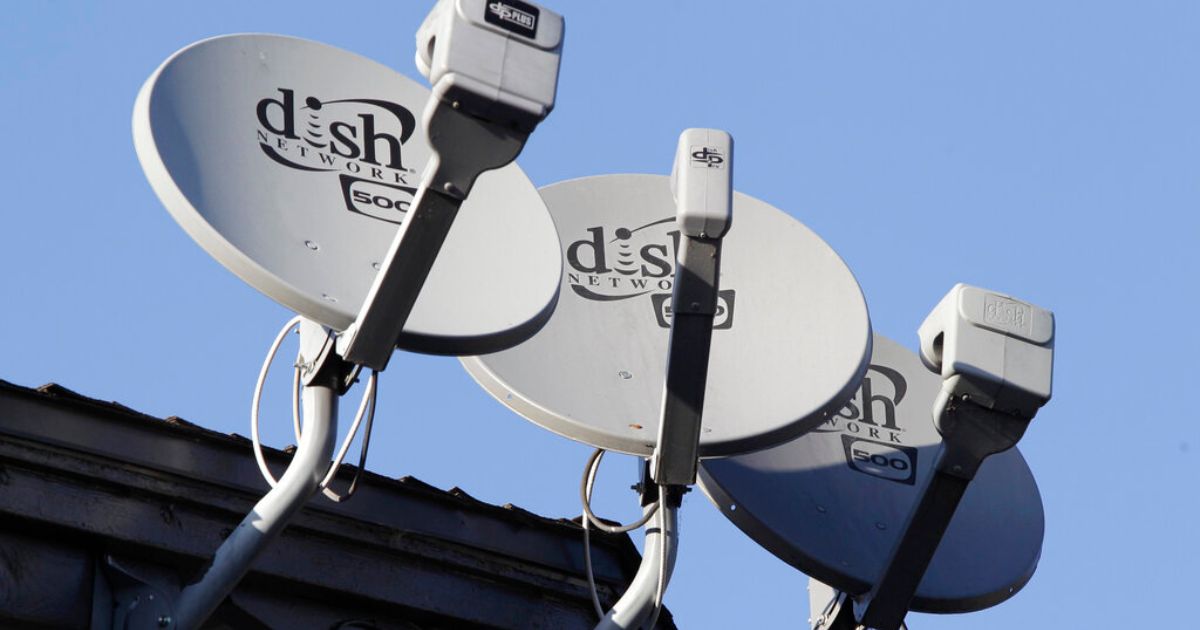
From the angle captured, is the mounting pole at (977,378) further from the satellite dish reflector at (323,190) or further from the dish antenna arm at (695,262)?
the satellite dish reflector at (323,190)

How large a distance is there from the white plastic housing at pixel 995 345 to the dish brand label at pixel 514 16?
89.2 inches

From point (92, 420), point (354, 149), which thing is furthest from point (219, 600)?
point (354, 149)

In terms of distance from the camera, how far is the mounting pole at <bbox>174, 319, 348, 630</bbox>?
767 cm

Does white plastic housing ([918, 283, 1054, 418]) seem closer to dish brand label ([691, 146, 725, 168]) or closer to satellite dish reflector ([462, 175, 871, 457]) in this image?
satellite dish reflector ([462, 175, 871, 457])

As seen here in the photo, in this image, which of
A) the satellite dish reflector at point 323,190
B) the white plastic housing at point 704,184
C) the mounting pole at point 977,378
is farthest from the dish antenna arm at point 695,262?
the mounting pole at point 977,378

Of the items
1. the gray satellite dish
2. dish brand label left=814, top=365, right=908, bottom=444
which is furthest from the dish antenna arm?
dish brand label left=814, top=365, right=908, bottom=444

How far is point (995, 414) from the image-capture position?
28.3 feet

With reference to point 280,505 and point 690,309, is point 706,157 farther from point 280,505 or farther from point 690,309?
point 280,505

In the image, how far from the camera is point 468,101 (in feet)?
23.4

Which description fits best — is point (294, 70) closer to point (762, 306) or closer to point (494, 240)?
point (494, 240)

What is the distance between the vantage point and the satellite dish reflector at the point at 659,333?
30.1 feet

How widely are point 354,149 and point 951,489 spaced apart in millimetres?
2740

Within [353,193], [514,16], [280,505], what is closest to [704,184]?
[514,16]

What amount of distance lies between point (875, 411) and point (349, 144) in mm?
3437
